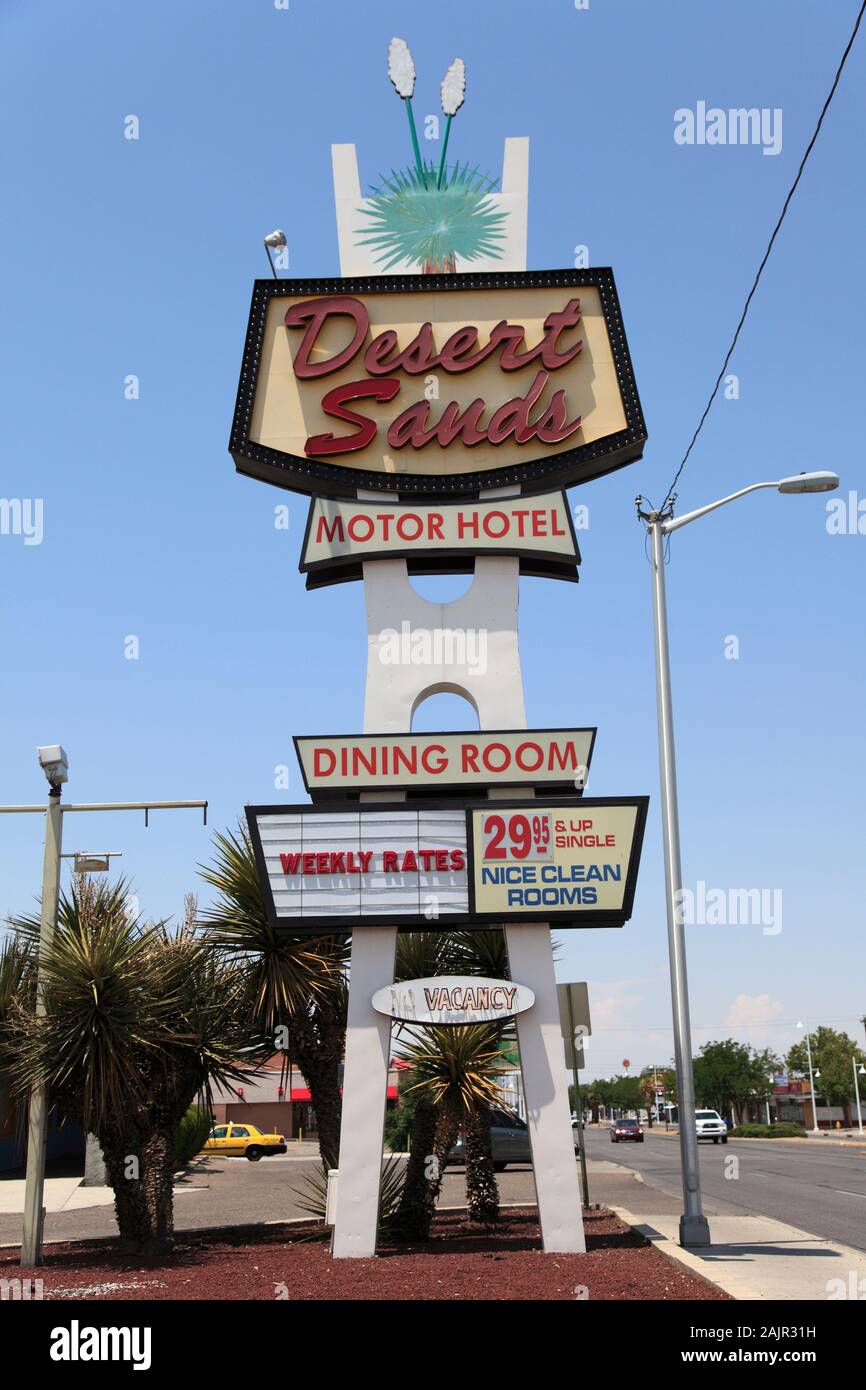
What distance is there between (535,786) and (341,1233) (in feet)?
18.0

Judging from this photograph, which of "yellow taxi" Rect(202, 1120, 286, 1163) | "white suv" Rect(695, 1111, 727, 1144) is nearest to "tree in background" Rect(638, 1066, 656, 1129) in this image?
"white suv" Rect(695, 1111, 727, 1144)

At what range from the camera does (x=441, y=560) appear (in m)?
16.8

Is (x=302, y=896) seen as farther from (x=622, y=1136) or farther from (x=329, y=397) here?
(x=622, y=1136)

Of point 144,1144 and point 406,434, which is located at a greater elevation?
point 406,434

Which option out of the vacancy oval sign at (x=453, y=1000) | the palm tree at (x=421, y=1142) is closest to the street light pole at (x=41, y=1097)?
the vacancy oval sign at (x=453, y=1000)

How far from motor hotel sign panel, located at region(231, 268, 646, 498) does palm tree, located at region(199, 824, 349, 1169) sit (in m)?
5.52

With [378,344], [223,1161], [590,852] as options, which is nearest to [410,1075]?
[590,852]

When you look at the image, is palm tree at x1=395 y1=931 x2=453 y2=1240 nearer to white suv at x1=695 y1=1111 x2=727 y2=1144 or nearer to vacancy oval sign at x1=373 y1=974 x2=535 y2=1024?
vacancy oval sign at x1=373 y1=974 x2=535 y2=1024

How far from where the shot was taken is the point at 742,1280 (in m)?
11.9

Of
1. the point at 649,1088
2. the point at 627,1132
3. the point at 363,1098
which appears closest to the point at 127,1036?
the point at 363,1098

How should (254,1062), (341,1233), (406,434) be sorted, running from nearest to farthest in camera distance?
(341,1233), (406,434), (254,1062)

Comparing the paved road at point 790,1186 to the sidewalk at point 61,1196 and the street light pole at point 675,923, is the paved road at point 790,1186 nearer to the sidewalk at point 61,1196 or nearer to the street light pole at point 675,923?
the street light pole at point 675,923

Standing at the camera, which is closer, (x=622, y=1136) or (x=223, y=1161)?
(x=223, y=1161)

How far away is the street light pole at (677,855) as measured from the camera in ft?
50.2
